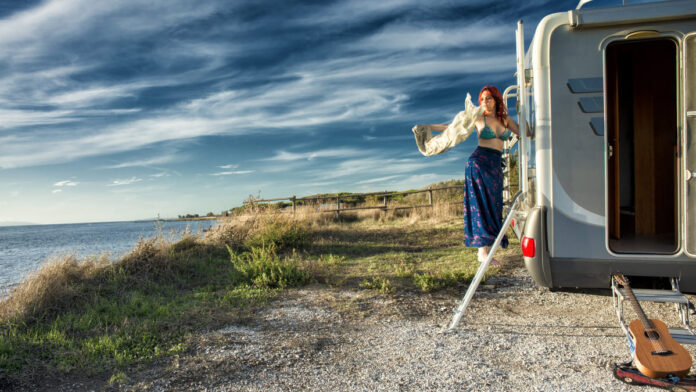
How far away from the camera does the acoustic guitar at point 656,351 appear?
227cm

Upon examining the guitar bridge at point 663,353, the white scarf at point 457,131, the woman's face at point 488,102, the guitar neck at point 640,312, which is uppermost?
the woman's face at point 488,102

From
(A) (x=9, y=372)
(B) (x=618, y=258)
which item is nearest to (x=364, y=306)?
(B) (x=618, y=258)

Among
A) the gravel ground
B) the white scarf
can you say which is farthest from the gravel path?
the white scarf

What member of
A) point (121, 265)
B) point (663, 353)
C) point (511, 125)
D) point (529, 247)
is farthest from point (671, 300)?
point (121, 265)

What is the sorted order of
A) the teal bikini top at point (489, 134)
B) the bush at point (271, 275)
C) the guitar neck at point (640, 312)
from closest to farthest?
the guitar neck at point (640, 312)
the teal bikini top at point (489, 134)
the bush at point (271, 275)

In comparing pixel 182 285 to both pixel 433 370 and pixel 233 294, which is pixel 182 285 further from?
pixel 433 370

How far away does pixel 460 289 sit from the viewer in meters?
4.39

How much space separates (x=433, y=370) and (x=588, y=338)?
1297mm

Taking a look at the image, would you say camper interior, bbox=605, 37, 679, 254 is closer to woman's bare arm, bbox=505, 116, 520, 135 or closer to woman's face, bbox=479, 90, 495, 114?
woman's bare arm, bbox=505, 116, 520, 135

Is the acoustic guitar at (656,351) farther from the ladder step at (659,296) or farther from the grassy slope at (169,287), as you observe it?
the grassy slope at (169,287)

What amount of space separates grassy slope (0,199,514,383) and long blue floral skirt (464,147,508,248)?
2.22 ft

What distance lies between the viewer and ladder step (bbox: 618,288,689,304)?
109 inches

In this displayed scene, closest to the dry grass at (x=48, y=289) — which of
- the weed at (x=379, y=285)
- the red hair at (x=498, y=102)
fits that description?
the weed at (x=379, y=285)

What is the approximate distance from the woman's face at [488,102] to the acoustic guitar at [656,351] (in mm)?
2046
